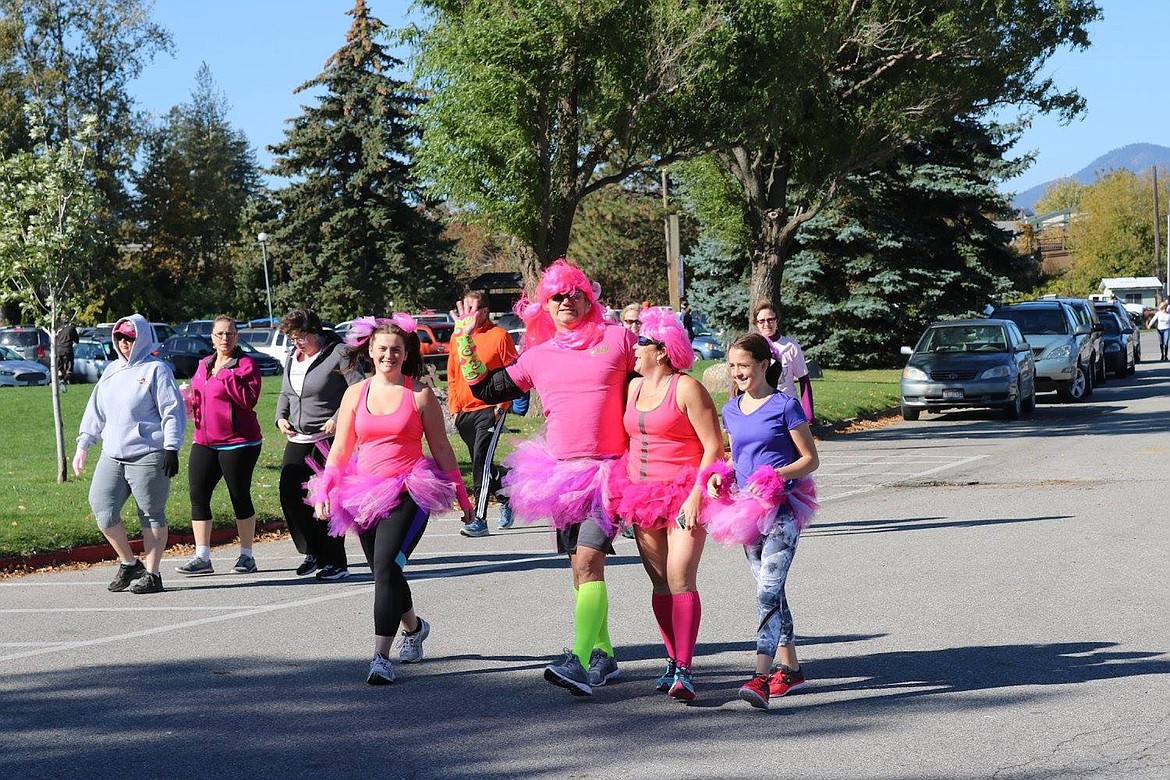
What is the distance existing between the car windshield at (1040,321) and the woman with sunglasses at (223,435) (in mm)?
21002

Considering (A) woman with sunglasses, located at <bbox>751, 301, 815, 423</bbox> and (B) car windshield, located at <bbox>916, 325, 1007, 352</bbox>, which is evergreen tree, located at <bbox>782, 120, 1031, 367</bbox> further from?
(A) woman with sunglasses, located at <bbox>751, 301, 815, 423</bbox>

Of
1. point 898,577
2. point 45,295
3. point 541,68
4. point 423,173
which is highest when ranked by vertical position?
point 541,68

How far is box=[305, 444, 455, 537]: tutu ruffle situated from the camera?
6887 millimetres

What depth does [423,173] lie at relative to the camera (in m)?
19.8

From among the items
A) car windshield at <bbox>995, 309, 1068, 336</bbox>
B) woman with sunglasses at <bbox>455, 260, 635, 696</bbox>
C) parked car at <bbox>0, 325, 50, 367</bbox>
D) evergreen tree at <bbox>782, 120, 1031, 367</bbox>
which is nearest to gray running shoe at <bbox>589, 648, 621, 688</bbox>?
woman with sunglasses at <bbox>455, 260, 635, 696</bbox>

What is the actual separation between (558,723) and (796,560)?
4616 millimetres

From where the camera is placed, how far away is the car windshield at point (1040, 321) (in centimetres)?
2793

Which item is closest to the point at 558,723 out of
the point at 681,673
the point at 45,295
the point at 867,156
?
the point at 681,673

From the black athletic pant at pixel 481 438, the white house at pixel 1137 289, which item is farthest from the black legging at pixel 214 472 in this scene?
the white house at pixel 1137 289

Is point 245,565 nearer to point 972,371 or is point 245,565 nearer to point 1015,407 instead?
point 972,371

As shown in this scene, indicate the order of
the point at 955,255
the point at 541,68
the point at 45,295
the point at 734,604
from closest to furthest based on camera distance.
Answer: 1. the point at 734,604
2. the point at 45,295
3. the point at 541,68
4. the point at 955,255

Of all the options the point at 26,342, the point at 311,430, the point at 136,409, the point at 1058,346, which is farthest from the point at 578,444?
the point at 26,342

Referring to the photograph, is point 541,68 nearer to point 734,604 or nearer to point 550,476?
point 734,604

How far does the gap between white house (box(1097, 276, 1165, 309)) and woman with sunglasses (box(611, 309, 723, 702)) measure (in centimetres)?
8273
